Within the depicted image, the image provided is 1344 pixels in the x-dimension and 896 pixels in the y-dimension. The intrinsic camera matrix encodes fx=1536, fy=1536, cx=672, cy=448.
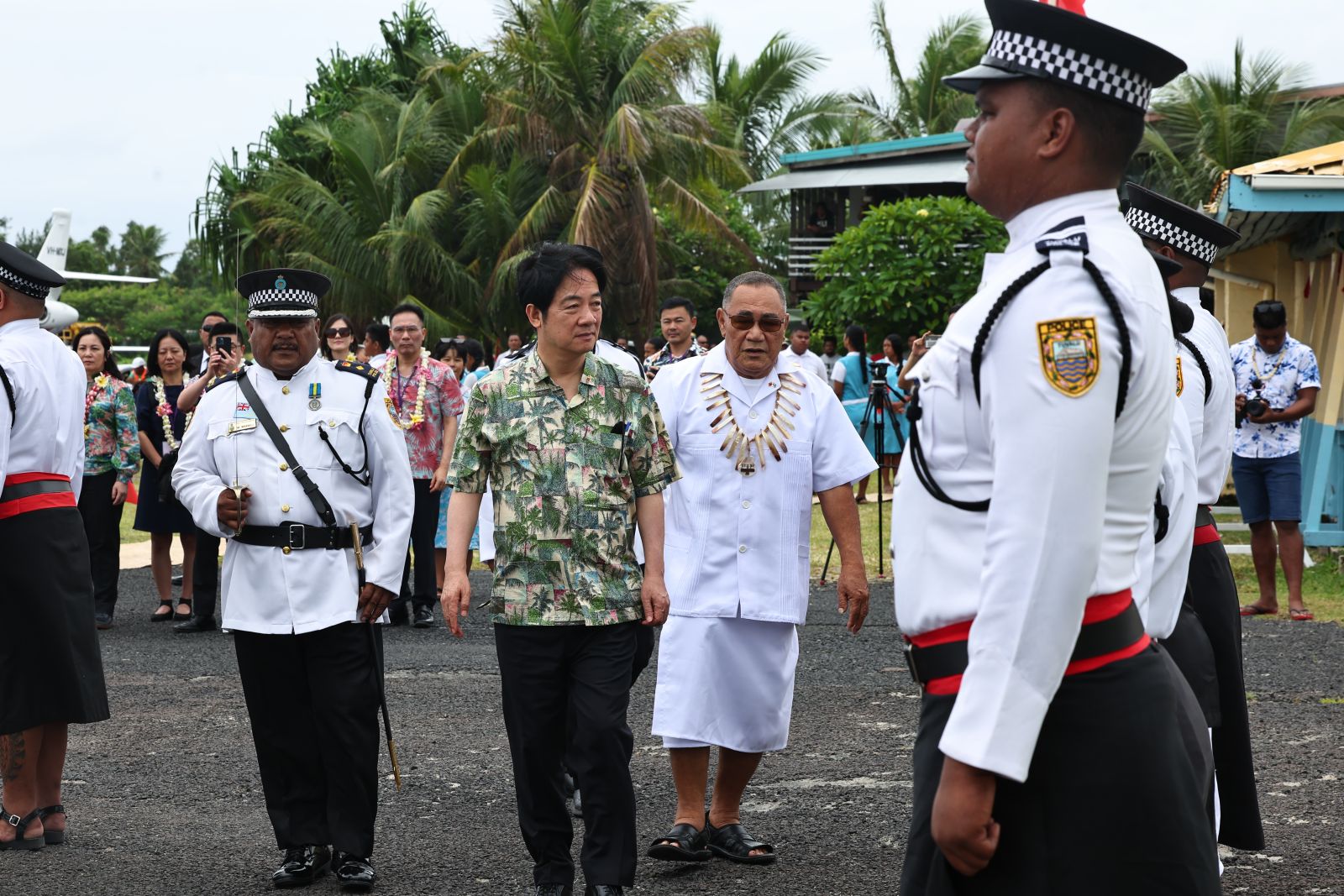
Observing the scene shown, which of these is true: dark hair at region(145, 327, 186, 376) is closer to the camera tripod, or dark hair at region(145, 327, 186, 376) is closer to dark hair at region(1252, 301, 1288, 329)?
the camera tripod

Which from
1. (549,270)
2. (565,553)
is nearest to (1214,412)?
(565,553)

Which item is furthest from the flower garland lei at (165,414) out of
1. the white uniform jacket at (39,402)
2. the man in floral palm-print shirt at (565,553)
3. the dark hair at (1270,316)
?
the dark hair at (1270,316)

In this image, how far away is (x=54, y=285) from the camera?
6.06 meters

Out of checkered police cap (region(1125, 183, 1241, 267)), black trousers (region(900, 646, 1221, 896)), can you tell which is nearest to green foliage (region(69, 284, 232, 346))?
checkered police cap (region(1125, 183, 1241, 267))

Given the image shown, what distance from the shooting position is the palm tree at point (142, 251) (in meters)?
98.4

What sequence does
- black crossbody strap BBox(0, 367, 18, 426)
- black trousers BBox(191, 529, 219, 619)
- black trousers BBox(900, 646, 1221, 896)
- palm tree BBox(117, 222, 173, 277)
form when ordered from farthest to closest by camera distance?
palm tree BBox(117, 222, 173, 277)
black trousers BBox(191, 529, 219, 619)
black crossbody strap BBox(0, 367, 18, 426)
black trousers BBox(900, 646, 1221, 896)

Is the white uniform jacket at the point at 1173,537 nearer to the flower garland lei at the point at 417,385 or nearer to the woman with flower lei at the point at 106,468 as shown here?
the flower garland lei at the point at 417,385

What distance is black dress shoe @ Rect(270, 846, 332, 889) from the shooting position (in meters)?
5.32

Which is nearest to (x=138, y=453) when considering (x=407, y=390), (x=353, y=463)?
(x=407, y=390)

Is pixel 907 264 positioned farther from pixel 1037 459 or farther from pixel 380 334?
pixel 1037 459

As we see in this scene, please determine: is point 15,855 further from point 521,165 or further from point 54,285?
point 521,165

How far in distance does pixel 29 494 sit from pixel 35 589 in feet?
1.20

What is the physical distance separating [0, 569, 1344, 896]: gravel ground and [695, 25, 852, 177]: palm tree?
2966 cm

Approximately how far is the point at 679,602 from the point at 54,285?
9.08ft
